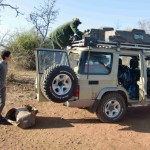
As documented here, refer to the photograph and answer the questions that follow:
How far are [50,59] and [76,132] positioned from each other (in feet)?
6.65

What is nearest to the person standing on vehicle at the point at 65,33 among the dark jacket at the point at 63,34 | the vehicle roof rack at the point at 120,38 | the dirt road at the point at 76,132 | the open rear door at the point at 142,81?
the dark jacket at the point at 63,34

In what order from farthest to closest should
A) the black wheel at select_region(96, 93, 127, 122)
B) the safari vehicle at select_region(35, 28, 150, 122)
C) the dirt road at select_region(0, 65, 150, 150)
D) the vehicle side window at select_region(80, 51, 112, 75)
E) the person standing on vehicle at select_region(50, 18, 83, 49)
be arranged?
the person standing on vehicle at select_region(50, 18, 83, 49) < the black wheel at select_region(96, 93, 127, 122) < the vehicle side window at select_region(80, 51, 112, 75) < the safari vehicle at select_region(35, 28, 150, 122) < the dirt road at select_region(0, 65, 150, 150)

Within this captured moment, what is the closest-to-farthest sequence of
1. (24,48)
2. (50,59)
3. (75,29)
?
(50,59), (75,29), (24,48)

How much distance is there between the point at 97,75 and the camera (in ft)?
27.5

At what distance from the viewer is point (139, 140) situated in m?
7.31

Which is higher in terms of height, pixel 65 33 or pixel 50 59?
pixel 65 33

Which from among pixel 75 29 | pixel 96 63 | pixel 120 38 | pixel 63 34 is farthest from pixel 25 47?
pixel 96 63

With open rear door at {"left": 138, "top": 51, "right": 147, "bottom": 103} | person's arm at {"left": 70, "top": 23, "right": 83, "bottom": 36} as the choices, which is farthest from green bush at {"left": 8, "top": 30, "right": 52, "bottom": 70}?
open rear door at {"left": 138, "top": 51, "right": 147, "bottom": 103}

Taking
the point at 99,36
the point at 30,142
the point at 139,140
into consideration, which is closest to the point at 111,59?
the point at 99,36

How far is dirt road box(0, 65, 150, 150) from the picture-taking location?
6.85m

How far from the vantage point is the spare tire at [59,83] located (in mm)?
7703

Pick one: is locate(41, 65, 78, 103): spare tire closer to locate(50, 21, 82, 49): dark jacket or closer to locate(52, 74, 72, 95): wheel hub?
locate(52, 74, 72, 95): wheel hub

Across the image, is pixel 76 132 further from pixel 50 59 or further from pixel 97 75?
pixel 50 59

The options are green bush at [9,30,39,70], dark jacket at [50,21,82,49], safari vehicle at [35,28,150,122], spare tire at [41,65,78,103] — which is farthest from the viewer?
green bush at [9,30,39,70]
